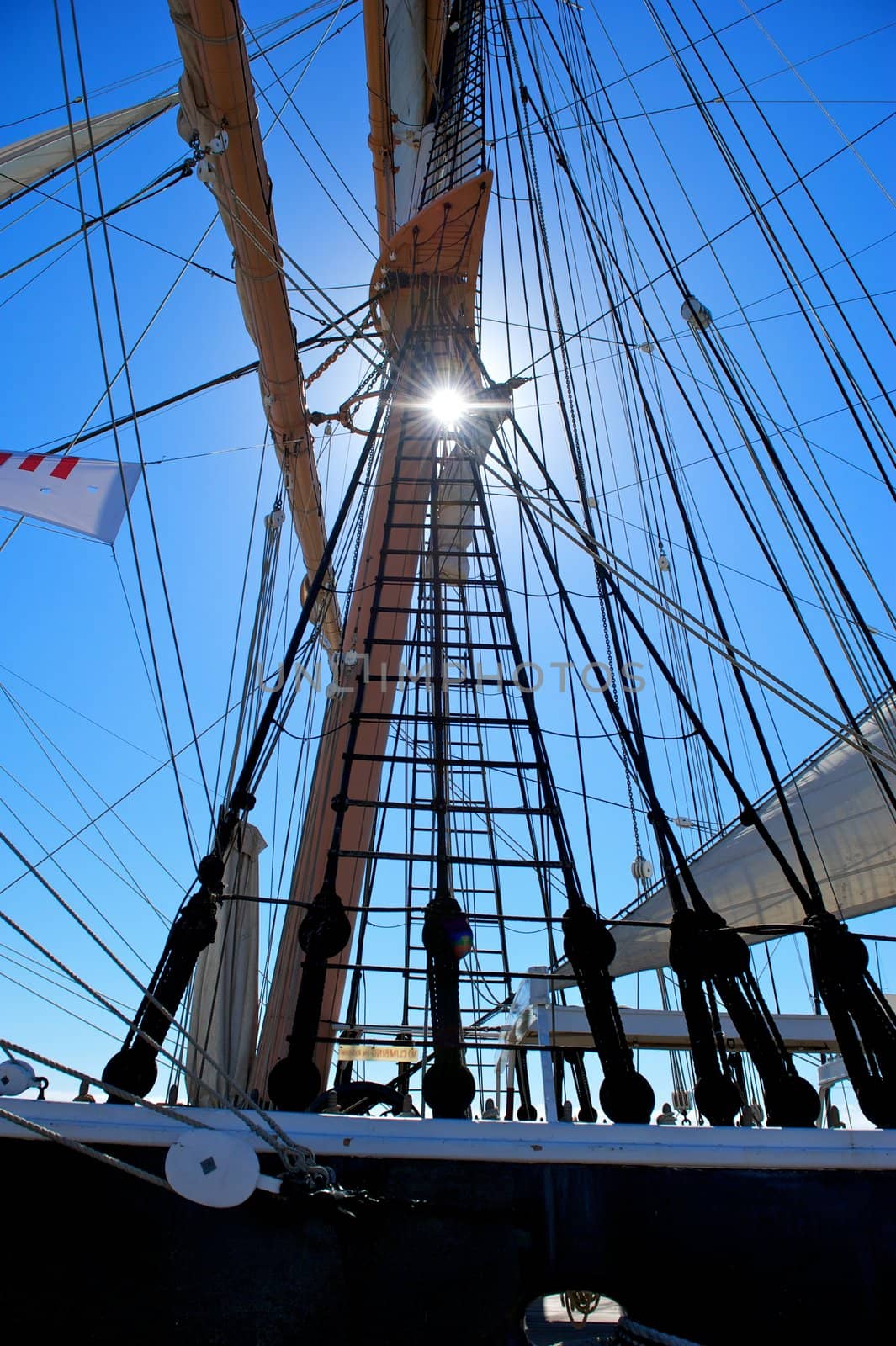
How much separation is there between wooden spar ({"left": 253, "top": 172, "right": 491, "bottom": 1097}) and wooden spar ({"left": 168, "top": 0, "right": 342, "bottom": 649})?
0.55 meters

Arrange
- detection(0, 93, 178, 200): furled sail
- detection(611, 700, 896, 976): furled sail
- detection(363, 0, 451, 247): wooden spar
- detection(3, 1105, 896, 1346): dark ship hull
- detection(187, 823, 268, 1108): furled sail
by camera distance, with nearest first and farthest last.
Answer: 1. detection(3, 1105, 896, 1346): dark ship hull
2. detection(187, 823, 268, 1108): furled sail
3. detection(0, 93, 178, 200): furled sail
4. detection(611, 700, 896, 976): furled sail
5. detection(363, 0, 451, 247): wooden spar

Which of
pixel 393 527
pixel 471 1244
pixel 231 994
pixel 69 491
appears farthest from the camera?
pixel 393 527

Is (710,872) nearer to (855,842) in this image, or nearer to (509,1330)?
(855,842)

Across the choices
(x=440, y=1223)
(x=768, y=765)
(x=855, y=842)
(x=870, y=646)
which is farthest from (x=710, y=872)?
(x=440, y=1223)

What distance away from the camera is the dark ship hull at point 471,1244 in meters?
1.50

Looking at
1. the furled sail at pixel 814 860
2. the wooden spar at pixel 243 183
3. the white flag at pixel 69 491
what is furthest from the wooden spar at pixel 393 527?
the furled sail at pixel 814 860

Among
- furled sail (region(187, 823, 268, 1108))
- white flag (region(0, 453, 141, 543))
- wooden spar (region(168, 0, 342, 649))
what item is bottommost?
furled sail (region(187, 823, 268, 1108))

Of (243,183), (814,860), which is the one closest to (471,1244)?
(243,183)

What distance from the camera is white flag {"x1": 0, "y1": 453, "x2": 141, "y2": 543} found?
325cm

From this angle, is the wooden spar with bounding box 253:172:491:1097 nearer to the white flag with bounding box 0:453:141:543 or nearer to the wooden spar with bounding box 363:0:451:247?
the wooden spar with bounding box 363:0:451:247

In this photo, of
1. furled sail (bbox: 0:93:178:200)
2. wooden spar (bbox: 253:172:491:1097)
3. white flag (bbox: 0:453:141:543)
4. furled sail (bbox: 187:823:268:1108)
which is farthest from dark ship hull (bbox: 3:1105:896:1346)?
furled sail (bbox: 0:93:178:200)

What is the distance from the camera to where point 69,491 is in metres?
3.30

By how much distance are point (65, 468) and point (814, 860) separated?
7.62 meters

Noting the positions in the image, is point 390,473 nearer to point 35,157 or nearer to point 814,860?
point 35,157
